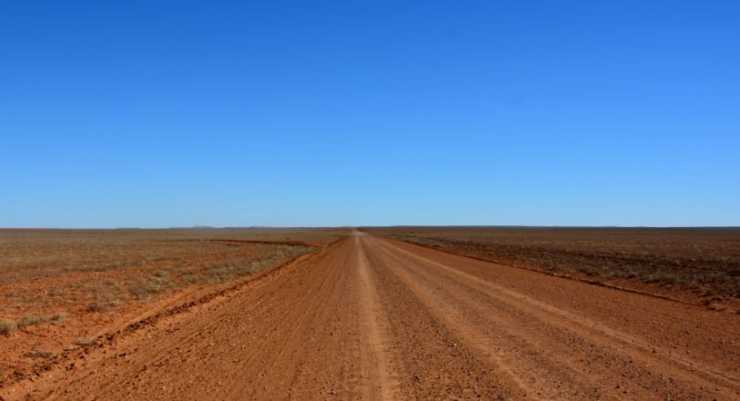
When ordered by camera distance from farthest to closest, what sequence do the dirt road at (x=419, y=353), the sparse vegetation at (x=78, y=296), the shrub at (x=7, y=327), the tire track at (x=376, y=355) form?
1. the shrub at (x=7, y=327)
2. the sparse vegetation at (x=78, y=296)
3. the dirt road at (x=419, y=353)
4. the tire track at (x=376, y=355)

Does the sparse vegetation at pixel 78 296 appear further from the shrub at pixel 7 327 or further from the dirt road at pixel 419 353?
the dirt road at pixel 419 353

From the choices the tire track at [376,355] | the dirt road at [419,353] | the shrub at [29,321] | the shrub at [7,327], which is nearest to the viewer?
the tire track at [376,355]

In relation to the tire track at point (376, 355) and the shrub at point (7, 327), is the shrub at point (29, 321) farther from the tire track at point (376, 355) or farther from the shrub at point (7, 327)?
the tire track at point (376, 355)

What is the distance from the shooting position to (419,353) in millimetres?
8953

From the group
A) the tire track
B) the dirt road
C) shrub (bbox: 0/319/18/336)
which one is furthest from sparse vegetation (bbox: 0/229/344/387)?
the tire track

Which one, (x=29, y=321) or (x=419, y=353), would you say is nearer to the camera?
(x=419, y=353)

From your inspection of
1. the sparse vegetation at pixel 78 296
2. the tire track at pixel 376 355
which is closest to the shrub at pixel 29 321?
the sparse vegetation at pixel 78 296

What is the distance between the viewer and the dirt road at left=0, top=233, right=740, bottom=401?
692 centimetres

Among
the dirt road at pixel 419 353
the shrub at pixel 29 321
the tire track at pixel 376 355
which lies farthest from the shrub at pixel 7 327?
the tire track at pixel 376 355

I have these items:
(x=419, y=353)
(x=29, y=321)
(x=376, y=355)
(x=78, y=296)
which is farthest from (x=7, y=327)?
(x=419, y=353)

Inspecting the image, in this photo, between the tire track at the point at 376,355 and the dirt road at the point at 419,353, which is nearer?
the tire track at the point at 376,355

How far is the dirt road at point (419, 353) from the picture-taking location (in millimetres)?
6922

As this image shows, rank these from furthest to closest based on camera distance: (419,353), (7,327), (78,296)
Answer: (78,296) < (7,327) < (419,353)

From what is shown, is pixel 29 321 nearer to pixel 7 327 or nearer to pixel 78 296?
pixel 7 327
